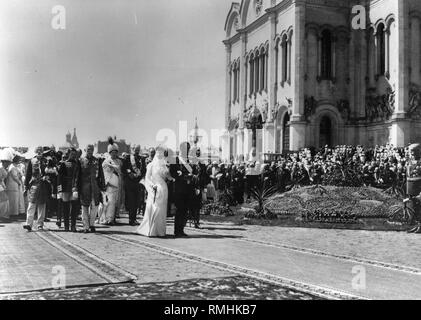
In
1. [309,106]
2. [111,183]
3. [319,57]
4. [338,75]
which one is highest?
[319,57]

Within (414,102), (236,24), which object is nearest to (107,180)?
(414,102)

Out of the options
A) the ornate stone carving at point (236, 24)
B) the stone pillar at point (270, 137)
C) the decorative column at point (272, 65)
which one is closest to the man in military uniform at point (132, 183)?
the stone pillar at point (270, 137)

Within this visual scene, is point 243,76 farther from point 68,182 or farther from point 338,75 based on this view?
point 68,182

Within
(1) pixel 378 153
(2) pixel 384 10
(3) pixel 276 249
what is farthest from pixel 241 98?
(3) pixel 276 249

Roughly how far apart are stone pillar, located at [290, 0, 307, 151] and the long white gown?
23182mm

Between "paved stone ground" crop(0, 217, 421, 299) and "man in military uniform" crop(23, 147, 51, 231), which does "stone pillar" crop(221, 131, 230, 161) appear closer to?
"paved stone ground" crop(0, 217, 421, 299)

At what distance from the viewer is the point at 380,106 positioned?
33.0 metres

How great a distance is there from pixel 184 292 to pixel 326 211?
11054mm

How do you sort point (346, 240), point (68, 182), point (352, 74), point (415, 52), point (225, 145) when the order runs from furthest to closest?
point (225, 145), point (352, 74), point (415, 52), point (68, 182), point (346, 240)

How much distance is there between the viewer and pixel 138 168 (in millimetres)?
16078

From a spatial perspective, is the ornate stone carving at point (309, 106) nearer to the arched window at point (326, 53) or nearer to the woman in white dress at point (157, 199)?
the arched window at point (326, 53)

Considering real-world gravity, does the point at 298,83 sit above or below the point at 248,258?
above

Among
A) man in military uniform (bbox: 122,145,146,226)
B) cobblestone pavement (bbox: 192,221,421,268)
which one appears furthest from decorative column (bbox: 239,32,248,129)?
cobblestone pavement (bbox: 192,221,421,268)

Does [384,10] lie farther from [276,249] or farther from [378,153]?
[276,249]
